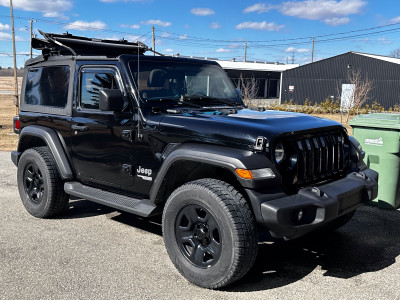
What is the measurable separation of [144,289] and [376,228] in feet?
9.85

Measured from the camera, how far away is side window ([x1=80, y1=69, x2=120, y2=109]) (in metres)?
4.32

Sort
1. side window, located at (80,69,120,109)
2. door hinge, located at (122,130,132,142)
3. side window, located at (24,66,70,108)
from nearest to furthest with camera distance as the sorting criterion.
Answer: door hinge, located at (122,130,132,142), side window, located at (80,69,120,109), side window, located at (24,66,70,108)

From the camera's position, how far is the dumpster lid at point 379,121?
5.48 m

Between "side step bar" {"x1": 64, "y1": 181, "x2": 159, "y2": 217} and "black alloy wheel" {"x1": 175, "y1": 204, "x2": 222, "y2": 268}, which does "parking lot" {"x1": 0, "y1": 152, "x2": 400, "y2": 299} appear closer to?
"black alloy wheel" {"x1": 175, "y1": 204, "x2": 222, "y2": 268}

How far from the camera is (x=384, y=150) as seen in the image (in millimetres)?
5598

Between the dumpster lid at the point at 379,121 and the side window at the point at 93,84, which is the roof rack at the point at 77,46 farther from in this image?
the dumpster lid at the point at 379,121

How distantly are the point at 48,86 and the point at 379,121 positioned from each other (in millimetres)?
4372

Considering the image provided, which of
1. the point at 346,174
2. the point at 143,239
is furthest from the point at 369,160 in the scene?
the point at 143,239

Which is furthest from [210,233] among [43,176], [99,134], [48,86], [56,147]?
[48,86]

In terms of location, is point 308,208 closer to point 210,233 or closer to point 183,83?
point 210,233

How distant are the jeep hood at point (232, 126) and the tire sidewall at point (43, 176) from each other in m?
1.91

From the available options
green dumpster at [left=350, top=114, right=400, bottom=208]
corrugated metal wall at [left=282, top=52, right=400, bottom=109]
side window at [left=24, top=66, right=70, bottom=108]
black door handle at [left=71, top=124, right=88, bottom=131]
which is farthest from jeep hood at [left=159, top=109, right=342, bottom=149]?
corrugated metal wall at [left=282, top=52, right=400, bottom=109]

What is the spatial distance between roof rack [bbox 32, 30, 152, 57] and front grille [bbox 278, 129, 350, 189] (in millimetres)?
2537

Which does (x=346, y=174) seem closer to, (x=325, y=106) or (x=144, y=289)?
(x=144, y=289)
